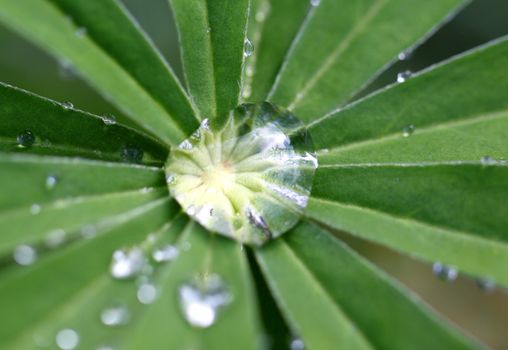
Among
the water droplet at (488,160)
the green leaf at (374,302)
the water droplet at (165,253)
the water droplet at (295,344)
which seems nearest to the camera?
the green leaf at (374,302)

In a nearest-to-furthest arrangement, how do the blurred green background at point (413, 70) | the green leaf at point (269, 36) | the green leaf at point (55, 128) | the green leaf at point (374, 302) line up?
the green leaf at point (374, 302)
the green leaf at point (55, 128)
the green leaf at point (269, 36)
the blurred green background at point (413, 70)

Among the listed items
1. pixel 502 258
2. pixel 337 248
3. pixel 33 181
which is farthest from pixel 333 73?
pixel 33 181

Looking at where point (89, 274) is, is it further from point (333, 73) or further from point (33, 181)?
point (333, 73)

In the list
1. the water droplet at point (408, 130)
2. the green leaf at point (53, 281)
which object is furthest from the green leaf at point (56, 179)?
the water droplet at point (408, 130)

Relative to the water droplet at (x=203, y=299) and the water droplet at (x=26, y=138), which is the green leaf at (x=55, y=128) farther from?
the water droplet at (x=203, y=299)

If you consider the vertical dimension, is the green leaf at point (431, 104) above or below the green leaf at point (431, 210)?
above

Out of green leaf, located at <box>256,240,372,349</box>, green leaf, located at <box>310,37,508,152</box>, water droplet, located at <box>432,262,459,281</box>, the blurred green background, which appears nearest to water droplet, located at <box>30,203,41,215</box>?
green leaf, located at <box>256,240,372,349</box>

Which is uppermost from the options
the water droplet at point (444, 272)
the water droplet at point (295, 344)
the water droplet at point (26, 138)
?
the water droplet at point (26, 138)
